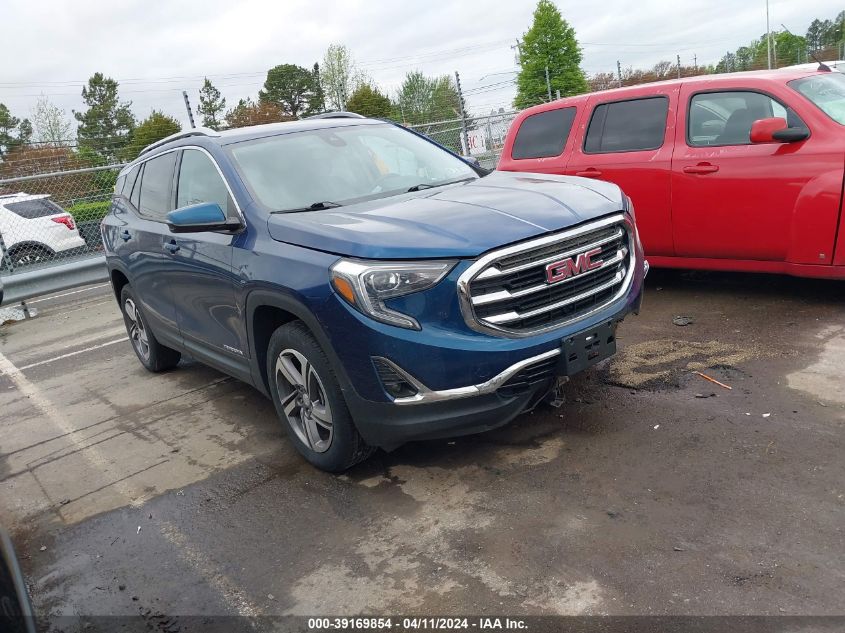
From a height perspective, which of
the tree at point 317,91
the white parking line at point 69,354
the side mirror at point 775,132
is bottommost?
the white parking line at point 69,354

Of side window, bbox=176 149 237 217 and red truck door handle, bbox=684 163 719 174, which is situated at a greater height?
side window, bbox=176 149 237 217

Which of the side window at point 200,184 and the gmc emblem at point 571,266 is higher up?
the side window at point 200,184

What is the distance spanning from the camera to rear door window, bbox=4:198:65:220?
12.2 meters

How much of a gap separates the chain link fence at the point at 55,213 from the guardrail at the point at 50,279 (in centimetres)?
207

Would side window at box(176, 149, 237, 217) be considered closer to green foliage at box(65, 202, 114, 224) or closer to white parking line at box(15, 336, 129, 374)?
white parking line at box(15, 336, 129, 374)

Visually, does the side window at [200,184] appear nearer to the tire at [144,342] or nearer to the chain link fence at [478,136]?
the tire at [144,342]

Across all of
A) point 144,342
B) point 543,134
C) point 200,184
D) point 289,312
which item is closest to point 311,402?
point 289,312

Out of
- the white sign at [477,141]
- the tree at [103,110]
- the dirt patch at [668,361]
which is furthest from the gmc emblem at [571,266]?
the tree at [103,110]

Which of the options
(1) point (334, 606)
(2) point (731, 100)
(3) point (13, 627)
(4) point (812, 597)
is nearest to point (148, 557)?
(1) point (334, 606)

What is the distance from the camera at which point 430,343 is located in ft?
10.4

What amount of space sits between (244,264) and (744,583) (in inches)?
109

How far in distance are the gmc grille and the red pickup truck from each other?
2.25 m

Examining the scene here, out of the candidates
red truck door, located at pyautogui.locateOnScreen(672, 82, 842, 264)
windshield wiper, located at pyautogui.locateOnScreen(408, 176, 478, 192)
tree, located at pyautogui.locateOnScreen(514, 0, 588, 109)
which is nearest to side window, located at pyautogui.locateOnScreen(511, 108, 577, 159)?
red truck door, located at pyautogui.locateOnScreen(672, 82, 842, 264)

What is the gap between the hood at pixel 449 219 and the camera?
3.26 m
